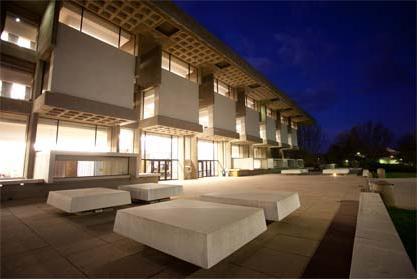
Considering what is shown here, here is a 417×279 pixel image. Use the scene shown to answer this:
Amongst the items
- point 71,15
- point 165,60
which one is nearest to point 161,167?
point 165,60

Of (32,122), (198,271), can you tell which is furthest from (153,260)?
(32,122)

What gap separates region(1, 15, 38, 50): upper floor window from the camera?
14.9 m

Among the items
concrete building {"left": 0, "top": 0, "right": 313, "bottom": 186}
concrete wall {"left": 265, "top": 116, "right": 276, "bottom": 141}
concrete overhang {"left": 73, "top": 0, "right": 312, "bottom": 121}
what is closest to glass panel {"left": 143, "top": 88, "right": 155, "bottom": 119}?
concrete building {"left": 0, "top": 0, "right": 313, "bottom": 186}

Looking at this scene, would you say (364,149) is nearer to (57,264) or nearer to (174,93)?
(174,93)

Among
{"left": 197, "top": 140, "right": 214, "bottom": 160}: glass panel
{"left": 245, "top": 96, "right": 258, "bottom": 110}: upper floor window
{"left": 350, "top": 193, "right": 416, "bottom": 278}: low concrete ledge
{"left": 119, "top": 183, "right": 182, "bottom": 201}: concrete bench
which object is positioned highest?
{"left": 245, "top": 96, "right": 258, "bottom": 110}: upper floor window

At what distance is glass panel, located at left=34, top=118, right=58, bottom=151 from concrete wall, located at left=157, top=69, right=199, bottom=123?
813 centimetres

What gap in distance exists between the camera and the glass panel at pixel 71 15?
1554 cm

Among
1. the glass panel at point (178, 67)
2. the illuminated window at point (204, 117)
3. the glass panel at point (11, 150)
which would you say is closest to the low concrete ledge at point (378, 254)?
the glass panel at point (11, 150)

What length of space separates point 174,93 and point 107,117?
7255mm

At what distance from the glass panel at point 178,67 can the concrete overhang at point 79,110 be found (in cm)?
947

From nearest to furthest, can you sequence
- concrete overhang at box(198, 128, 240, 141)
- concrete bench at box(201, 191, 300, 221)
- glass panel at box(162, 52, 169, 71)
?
concrete bench at box(201, 191, 300, 221) < glass panel at box(162, 52, 169, 71) < concrete overhang at box(198, 128, 240, 141)

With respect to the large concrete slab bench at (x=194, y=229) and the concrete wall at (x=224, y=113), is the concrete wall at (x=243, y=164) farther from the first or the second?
the large concrete slab bench at (x=194, y=229)

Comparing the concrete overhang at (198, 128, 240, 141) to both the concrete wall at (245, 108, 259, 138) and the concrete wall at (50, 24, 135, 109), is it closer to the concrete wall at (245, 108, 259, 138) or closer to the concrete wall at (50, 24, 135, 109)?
the concrete wall at (245, 108, 259, 138)

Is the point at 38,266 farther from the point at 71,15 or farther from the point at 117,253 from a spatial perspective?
the point at 71,15
